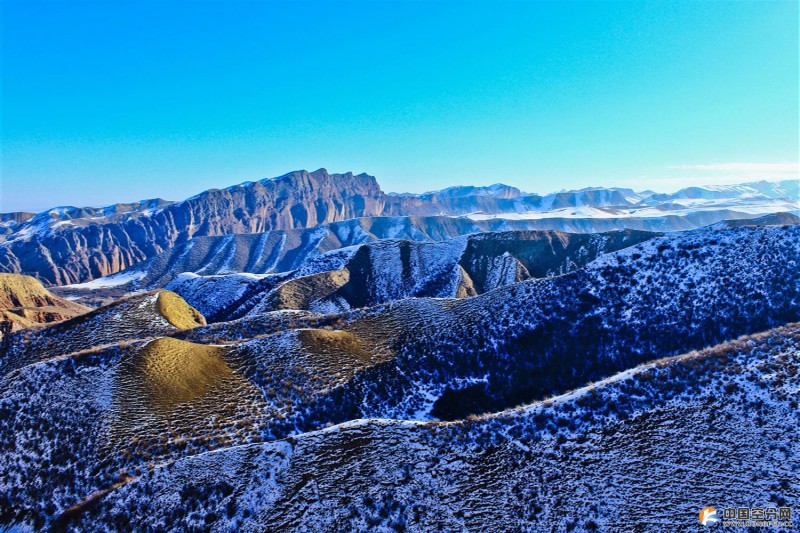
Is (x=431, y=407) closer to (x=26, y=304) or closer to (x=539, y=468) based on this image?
(x=539, y=468)

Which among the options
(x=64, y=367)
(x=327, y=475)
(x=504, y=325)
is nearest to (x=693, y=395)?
(x=327, y=475)

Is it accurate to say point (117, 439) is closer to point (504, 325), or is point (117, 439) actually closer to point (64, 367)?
point (64, 367)

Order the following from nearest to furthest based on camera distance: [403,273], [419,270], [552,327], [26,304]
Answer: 1. [552,327]
2. [26,304]
3. [403,273]
4. [419,270]

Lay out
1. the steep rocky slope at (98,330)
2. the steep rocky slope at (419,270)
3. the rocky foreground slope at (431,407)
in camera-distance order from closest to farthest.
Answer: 1. the rocky foreground slope at (431,407)
2. the steep rocky slope at (98,330)
3. the steep rocky slope at (419,270)

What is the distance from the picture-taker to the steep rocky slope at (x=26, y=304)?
5601cm

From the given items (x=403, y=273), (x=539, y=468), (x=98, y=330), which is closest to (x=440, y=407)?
(x=539, y=468)

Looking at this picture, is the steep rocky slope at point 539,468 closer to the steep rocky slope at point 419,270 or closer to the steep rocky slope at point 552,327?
the steep rocky slope at point 552,327

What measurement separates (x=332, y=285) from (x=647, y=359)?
52524mm

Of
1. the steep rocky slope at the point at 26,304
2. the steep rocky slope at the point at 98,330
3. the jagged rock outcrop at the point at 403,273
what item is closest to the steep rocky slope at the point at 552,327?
the steep rocky slope at the point at 98,330

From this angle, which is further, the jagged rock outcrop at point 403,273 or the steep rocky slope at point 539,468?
the jagged rock outcrop at point 403,273

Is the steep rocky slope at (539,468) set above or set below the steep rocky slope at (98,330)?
below

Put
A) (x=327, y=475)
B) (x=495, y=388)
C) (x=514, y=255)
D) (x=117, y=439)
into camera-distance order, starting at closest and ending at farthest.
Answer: (x=327, y=475)
(x=117, y=439)
(x=495, y=388)
(x=514, y=255)

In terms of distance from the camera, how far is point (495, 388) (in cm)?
3000

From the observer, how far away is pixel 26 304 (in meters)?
73.6
